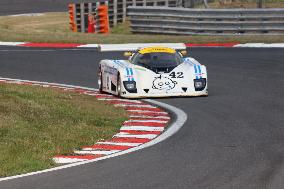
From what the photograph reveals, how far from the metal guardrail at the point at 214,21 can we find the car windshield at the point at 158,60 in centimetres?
1487

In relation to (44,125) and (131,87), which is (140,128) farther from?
(131,87)

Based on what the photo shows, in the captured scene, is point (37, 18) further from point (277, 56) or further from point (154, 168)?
point (154, 168)

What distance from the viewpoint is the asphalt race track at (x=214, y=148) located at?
1089 cm

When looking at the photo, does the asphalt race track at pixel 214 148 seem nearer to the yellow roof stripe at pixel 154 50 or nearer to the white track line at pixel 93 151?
the white track line at pixel 93 151

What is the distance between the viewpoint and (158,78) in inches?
816

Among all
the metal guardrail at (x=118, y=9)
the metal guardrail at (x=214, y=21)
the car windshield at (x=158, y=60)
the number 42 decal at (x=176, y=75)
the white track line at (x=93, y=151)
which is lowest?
the metal guardrail at (x=118, y=9)

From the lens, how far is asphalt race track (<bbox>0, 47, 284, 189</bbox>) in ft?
35.7

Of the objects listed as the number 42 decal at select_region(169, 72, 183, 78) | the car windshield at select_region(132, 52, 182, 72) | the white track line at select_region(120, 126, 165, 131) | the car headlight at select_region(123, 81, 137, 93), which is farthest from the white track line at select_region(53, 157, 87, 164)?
the car windshield at select_region(132, 52, 182, 72)

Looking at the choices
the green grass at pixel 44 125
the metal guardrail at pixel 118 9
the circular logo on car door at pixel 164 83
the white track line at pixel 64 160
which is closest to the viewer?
the white track line at pixel 64 160

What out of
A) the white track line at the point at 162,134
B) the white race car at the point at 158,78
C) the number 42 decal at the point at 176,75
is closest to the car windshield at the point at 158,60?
the white race car at the point at 158,78

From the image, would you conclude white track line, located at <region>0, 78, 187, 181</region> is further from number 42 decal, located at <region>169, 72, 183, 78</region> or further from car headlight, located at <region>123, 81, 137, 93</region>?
number 42 decal, located at <region>169, 72, 183, 78</region>

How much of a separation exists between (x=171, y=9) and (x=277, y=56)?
966cm

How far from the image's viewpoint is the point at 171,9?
1505 inches

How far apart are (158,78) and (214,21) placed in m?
16.9
